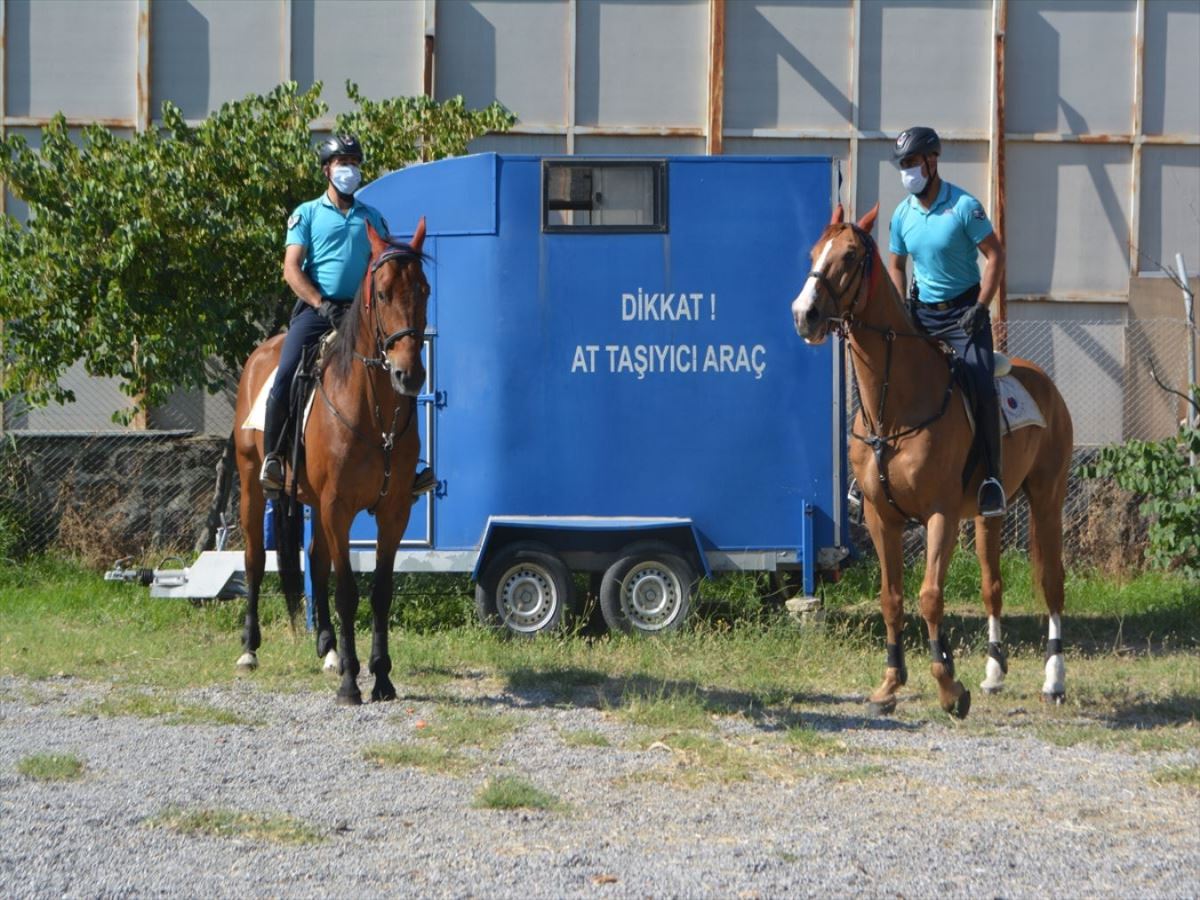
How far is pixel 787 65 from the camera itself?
15781 millimetres

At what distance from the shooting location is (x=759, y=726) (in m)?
7.43

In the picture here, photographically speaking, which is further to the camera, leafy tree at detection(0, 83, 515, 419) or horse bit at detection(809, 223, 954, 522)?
leafy tree at detection(0, 83, 515, 419)

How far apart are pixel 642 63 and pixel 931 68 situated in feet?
10.1

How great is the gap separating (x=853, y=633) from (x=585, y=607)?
2.00m

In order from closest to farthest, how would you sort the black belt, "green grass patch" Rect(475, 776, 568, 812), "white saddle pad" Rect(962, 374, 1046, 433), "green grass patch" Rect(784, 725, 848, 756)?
"green grass patch" Rect(475, 776, 568, 812) < "green grass patch" Rect(784, 725, 848, 756) < the black belt < "white saddle pad" Rect(962, 374, 1046, 433)

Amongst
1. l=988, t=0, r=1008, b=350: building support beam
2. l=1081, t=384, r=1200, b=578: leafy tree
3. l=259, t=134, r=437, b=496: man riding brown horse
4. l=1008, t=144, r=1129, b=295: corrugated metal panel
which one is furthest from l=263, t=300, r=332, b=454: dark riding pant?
l=1008, t=144, r=1129, b=295: corrugated metal panel

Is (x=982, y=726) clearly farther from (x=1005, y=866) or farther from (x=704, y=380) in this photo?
(x=704, y=380)

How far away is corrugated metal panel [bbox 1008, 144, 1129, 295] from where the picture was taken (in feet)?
51.5

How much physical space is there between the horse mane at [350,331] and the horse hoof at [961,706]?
3573 mm

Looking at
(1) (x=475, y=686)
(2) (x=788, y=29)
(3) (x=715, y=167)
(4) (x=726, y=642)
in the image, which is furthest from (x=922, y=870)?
(2) (x=788, y=29)

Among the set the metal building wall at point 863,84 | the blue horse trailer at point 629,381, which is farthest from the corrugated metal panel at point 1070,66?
the blue horse trailer at point 629,381

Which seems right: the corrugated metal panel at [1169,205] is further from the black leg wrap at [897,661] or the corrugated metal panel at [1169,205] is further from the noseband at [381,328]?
the noseband at [381,328]

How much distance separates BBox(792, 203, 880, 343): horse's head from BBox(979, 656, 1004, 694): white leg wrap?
2448 millimetres

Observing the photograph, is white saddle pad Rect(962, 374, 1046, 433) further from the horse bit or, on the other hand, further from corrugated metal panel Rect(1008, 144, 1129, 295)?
corrugated metal panel Rect(1008, 144, 1129, 295)
